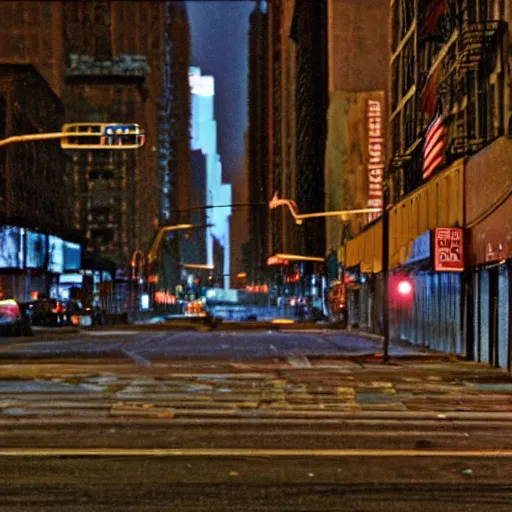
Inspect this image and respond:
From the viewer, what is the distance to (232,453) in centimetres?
934

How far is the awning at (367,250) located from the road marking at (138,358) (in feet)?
49.5

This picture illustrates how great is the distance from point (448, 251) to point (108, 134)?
10.4 metres

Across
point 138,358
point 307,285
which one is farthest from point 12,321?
point 307,285

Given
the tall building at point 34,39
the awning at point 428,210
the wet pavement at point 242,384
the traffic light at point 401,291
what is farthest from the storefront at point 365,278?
the tall building at point 34,39

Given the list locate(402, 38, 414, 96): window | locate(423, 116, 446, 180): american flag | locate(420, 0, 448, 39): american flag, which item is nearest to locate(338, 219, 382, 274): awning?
locate(402, 38, 414, 96): window

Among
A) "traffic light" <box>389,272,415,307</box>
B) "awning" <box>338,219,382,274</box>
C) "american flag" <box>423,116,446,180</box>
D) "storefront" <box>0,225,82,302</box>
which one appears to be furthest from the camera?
"storefront" <box>0,225,82,302</box>

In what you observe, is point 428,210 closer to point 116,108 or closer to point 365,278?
point 365,278

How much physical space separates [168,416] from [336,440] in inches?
116

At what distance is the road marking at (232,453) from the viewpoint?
9211 millimetres

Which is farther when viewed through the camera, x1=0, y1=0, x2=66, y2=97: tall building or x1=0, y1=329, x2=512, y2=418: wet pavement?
x1=0, y1=0, x2=66, y2=97: tall building

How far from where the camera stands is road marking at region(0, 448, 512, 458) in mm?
9211

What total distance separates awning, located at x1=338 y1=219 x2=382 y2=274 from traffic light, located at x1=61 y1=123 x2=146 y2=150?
64.9ft

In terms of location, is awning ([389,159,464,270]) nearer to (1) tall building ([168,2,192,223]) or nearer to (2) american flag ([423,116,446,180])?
(2) american flag ([423,116,446,180])

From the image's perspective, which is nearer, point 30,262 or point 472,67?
point 472,67
